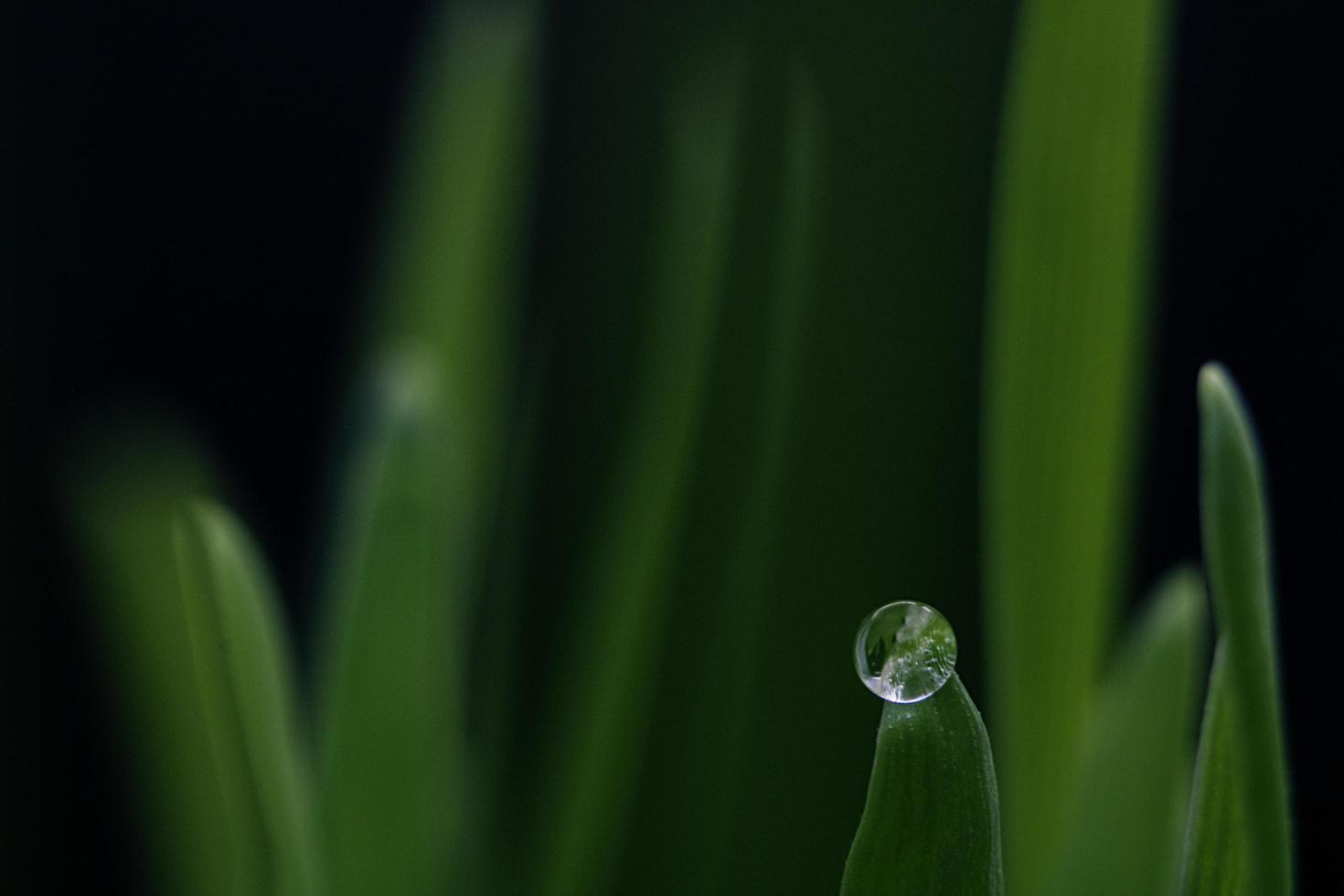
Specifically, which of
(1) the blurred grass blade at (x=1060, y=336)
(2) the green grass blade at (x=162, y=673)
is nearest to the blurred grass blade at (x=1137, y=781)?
(1) the blurred grass blade at (x=1060, y=336)

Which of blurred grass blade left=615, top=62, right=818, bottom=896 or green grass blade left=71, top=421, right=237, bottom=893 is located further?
green grass blade left=71, top=421, right=237, bottom=893

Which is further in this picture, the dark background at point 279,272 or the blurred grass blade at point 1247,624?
the dark background at point 279,272

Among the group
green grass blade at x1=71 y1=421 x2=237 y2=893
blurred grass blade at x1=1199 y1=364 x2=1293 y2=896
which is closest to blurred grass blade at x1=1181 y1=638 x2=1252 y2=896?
blurred grass blade at x1=1199 y1=364 x2=1293 y2=896

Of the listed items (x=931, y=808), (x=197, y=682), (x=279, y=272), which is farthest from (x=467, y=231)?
(x=279, y=272)

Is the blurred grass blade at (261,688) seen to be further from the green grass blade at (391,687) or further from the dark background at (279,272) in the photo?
the dark background at (279,272)

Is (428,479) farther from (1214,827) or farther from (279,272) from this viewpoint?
(279,272)

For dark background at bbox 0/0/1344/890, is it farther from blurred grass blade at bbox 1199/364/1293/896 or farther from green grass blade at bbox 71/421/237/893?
blurred grass blade at bbox 1199/364/1293/896
